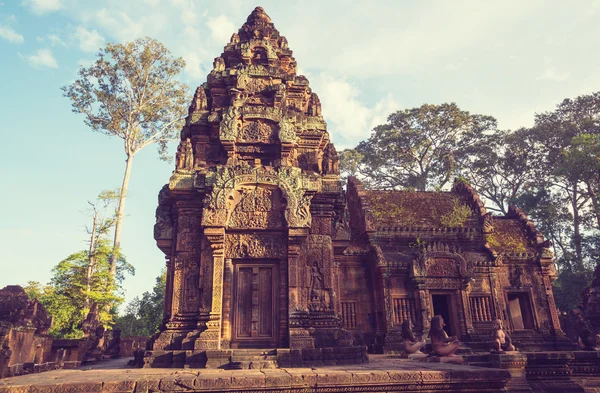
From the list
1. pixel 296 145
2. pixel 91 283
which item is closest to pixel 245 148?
pixel 296 145

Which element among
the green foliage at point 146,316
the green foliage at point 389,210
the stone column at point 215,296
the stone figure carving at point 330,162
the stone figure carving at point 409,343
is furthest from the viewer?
the green foliage at point 146,316

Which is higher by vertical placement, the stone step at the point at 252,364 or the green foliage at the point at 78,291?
the green foliage at the point at 78,291

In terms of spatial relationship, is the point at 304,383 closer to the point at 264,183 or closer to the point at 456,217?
the point at 264,183

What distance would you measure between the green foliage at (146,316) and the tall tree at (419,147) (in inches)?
796

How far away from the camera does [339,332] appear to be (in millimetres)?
7891

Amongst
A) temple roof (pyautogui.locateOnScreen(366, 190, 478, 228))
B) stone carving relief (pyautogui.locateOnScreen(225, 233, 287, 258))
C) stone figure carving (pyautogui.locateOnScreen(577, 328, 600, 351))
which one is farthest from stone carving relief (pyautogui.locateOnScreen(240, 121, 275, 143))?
stone figure carving (pyautogui.locateOnScreen(577, 328, 600, 351))

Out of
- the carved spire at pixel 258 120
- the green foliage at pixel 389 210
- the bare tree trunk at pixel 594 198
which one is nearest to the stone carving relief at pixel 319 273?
the carved spire at pixel 258 120

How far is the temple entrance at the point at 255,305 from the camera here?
7980 mm

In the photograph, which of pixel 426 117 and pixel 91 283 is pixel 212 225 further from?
pixel 426 117

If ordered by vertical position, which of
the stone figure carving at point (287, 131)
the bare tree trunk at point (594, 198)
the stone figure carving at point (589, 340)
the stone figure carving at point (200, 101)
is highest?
the bare tree trunk at point (594, 198)

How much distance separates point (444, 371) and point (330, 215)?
4416mm

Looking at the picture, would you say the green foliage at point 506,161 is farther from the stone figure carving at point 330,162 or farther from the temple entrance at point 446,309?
the stone figure carving at point 330,162

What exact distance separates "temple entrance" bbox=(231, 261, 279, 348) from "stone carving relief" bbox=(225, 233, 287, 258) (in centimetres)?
24

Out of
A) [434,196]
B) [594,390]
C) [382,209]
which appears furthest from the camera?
[434,196]
